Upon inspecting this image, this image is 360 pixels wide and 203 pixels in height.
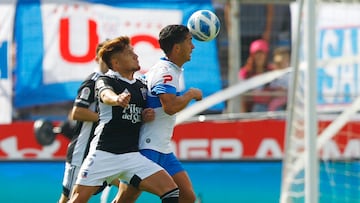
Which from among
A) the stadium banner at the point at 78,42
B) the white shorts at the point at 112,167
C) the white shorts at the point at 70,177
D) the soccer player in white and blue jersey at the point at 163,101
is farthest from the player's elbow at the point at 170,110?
the stadium banner at the point at 78,42

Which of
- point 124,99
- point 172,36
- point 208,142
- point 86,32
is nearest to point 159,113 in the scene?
point 172,36

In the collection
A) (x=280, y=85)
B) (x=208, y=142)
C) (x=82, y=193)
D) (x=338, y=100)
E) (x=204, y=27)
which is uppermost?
(x=204, y=27)

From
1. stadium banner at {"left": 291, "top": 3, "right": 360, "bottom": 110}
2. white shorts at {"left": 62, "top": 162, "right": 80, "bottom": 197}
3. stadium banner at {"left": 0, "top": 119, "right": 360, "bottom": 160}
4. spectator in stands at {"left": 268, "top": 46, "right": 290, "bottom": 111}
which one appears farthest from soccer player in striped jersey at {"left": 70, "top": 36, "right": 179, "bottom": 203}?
spectator in stands at {"left": 268, "top": 46, "right": 290, "bottom": 111}

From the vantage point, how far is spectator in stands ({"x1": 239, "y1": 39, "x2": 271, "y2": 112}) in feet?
43.1

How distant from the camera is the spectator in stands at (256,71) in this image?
13.1 meters

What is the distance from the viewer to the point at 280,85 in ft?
43.3

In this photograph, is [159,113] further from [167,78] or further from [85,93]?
[85,93]

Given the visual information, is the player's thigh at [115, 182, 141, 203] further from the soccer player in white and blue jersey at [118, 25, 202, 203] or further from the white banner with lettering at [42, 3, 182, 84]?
the white banner with lettering at [42, 3, 182, 84]

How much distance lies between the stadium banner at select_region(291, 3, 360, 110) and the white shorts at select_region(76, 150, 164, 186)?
4.07m

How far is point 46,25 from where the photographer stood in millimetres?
13195

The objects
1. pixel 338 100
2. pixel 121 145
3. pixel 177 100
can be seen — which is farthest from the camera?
pixel 338 100

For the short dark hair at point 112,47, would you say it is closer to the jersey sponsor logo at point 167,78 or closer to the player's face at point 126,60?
the player's face at point 126,60

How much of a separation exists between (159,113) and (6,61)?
4677 millimetres

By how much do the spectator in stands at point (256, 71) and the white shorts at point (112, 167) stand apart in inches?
181
